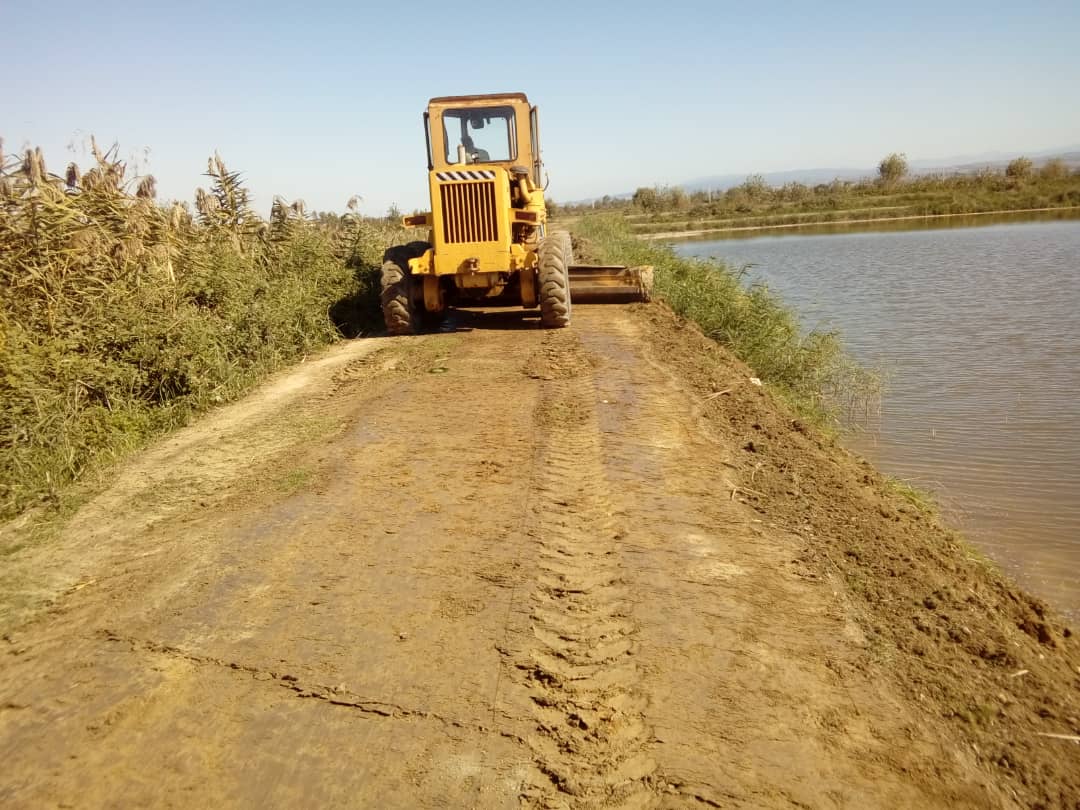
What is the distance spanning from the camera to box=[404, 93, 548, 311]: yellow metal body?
356 inches

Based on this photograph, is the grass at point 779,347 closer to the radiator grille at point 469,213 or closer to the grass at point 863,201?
the radiator grille at point 469,213

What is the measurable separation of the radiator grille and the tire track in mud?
4.66 metres

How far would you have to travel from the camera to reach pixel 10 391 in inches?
228

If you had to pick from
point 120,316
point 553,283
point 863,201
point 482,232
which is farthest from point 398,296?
point 863,201

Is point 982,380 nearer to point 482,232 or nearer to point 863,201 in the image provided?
point 482,232

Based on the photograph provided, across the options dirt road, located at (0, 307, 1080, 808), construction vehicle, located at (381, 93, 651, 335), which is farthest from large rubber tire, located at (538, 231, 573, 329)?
dirt road, located at (0, 307, 1080, 808)

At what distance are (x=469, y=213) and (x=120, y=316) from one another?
3.91 m

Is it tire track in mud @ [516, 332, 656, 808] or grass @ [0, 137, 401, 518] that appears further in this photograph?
grass @ [0, 137, 401, 518]

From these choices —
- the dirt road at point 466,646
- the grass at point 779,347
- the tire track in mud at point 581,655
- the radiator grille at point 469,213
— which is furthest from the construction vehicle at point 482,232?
the tire track in mud at point 581,655

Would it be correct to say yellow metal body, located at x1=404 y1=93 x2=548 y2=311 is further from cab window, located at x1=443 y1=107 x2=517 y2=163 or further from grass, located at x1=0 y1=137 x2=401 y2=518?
grass, located at x1=0 y1=137 x2=401 y2=518

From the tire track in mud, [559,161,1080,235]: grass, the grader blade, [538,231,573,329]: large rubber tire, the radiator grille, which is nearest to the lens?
the tire track in mud

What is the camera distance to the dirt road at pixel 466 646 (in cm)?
243

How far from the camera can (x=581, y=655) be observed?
9.84 ft

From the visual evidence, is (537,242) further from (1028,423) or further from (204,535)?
(204,535)
